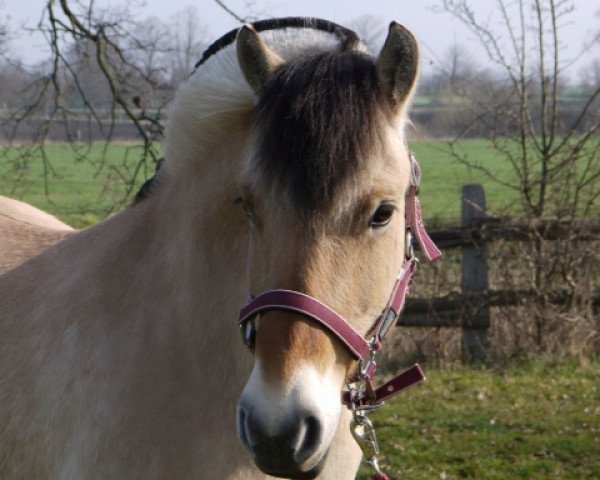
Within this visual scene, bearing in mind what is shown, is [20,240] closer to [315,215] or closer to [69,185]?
[315,215]

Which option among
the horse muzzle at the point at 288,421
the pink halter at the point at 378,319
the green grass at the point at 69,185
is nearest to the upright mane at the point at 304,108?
the pink halter at the point at 378,319

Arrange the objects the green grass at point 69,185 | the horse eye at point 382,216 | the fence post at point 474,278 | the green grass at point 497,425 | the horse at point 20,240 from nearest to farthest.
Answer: the horse eye at point 382,216
the horse at point 20,240
the green grass at point 497,425
the green grass at point 69,185
the fence post at point 474,278

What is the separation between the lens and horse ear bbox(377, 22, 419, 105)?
86.2 inches

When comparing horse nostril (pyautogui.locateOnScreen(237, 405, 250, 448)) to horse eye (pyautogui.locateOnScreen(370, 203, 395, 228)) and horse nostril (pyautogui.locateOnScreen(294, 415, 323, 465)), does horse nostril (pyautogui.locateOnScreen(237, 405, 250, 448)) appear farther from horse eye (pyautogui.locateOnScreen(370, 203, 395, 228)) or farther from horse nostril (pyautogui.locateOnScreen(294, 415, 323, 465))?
horse eye (pyautogui.locateOnScreen(370, 203, 395, 228))

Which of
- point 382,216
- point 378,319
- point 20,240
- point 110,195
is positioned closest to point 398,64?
point 382,216

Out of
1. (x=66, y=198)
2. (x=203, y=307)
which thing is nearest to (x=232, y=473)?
(x=203, y=307)

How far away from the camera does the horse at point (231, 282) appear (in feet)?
6.61

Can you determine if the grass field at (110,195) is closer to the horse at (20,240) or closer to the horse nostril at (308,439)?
the horse at (20,240)

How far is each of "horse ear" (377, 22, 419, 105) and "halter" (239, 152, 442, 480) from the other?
294 millimetres

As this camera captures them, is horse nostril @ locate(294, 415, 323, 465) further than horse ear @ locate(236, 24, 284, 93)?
No

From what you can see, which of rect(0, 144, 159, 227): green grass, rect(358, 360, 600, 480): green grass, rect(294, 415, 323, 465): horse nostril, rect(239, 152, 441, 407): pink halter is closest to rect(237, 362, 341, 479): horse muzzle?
rect(294, 415, 323, 465): horse nostril

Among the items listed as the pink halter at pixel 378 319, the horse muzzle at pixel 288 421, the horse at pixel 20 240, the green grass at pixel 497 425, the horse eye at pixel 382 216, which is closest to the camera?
the horse muzzle at pixel 288 421

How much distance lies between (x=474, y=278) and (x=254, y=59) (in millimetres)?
6298

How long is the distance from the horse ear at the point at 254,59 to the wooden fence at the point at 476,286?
19.7ft
